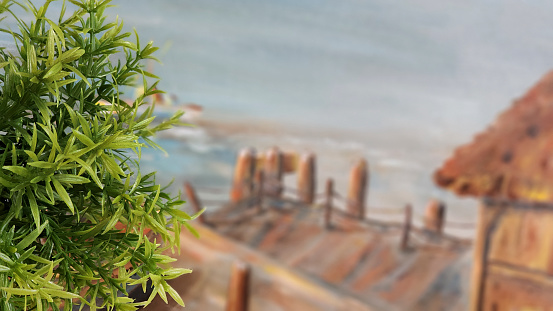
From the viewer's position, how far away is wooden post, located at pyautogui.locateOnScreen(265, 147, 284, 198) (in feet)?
5.52

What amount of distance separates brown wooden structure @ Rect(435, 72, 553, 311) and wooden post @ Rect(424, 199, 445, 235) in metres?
0.08

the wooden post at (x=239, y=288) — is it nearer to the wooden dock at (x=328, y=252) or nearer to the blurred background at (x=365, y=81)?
the wooden dock at (x=328, y=252)

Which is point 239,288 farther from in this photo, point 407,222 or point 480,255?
point 480,255

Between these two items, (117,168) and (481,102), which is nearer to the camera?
(117,168)

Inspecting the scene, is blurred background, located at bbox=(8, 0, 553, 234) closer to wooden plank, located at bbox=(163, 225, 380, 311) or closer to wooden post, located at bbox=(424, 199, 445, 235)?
wooden post, located at bbox=(424, 199, 445, 235)

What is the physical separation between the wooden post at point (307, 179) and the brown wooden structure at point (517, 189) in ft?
1.44

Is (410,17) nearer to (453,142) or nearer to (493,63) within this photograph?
(493,63)

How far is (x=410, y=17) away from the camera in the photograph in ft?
5.49

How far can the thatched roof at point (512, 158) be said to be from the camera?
5.51 feet

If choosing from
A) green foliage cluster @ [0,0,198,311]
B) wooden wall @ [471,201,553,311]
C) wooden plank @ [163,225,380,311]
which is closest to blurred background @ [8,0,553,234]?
wooden wall @ [471,201,553,311]

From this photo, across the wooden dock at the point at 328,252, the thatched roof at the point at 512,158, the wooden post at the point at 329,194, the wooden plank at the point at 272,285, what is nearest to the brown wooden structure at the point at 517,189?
the thatched roof at the point at 512,158

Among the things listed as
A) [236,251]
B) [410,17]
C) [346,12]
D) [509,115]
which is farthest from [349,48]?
[236,251]

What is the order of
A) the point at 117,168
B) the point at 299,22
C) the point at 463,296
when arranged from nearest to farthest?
the point at 117,168 → the point at 299,22 → the point at 463,296

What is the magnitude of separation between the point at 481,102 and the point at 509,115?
0.34ft
